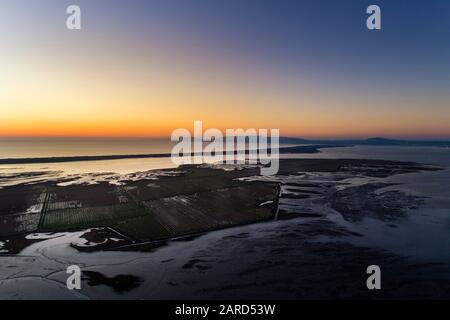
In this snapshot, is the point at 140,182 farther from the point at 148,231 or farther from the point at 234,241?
the point at 234,241

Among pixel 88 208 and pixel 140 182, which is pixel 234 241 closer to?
pixel 88 208

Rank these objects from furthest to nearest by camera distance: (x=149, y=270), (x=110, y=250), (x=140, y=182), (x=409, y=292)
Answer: (x=140, y=182), (x=110, y=250), (x=149, y=270), (x=409, y=292)

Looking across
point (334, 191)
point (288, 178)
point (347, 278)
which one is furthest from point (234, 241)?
point (288, 178)

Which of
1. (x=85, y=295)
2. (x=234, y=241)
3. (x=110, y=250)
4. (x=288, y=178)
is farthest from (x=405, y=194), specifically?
(x=85, y=295)

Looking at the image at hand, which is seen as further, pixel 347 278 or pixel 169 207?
Result: pixel 169 207
